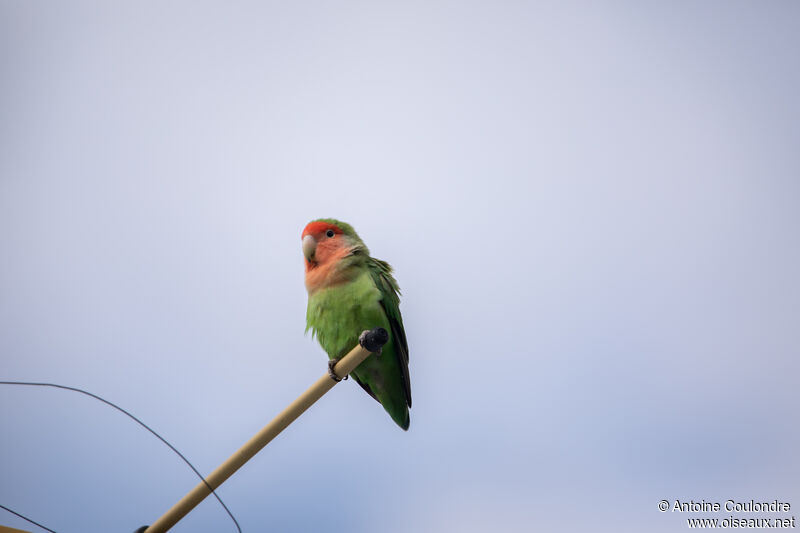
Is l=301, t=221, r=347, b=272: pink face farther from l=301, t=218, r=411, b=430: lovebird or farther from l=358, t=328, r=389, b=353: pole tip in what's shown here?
l=358, t=328, r=389, b=353: pole tip

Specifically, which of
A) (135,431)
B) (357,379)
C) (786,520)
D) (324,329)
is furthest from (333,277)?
(786,520)

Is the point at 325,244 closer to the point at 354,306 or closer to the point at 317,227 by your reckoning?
the point at 317,227

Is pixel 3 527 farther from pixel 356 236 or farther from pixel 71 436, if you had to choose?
pixel 356 236

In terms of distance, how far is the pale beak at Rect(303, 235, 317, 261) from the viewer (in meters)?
3.41

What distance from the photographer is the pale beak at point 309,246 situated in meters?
3.41

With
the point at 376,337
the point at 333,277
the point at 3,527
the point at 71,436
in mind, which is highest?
the point at 333,277

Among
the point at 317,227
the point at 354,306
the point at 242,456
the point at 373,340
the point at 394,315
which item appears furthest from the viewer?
the point at 317,227

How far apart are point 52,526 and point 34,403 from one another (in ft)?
1.62

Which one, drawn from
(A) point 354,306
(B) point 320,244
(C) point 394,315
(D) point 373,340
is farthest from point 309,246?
(D) point 373,340

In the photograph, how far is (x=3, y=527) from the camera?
1.77 metres

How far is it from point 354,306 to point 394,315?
0.28 metres

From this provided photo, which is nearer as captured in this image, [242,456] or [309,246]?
[242,456]

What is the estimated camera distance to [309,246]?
3.41 metres

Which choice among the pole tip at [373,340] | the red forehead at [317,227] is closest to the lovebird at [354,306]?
the red forehead at [317,227]
